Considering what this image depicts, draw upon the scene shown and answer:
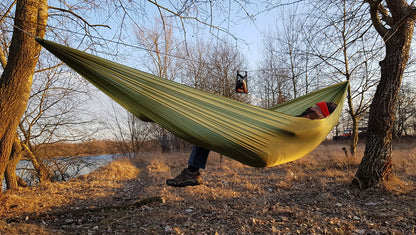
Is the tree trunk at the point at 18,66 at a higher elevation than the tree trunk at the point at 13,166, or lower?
A: higher

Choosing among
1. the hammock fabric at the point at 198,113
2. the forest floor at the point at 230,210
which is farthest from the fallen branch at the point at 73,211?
the hammock fabric at the point at 198,113

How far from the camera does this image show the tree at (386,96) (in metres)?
2.93

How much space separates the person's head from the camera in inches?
81.1

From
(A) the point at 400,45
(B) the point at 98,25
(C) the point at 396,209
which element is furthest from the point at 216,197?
(A) the point at 400,45

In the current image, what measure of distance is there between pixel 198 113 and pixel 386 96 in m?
2.76

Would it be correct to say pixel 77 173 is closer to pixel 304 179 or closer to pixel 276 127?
pixel 304 179

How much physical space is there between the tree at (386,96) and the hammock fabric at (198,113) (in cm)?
206

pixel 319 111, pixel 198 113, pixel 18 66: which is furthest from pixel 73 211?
pixel 319 111

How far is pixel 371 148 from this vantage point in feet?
10.3

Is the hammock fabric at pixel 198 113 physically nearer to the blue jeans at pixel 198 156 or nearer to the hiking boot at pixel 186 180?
the blue jeans at pixel 198 156

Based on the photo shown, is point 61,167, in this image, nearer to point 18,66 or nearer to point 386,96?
point 18,66

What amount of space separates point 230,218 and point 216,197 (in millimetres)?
904

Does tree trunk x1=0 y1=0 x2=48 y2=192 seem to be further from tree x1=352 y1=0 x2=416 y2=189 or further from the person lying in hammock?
tree x1=352 y1=0 x2=416 y2=189

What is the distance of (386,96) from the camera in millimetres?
3018
